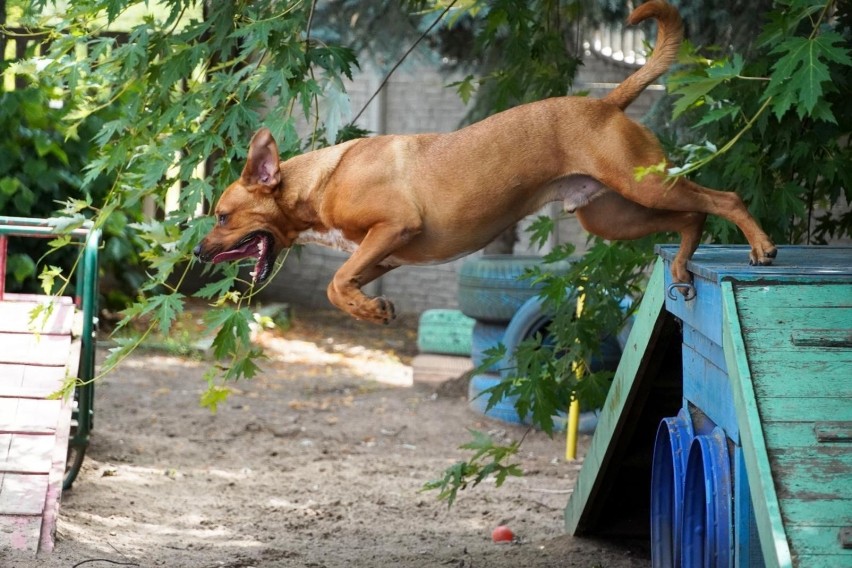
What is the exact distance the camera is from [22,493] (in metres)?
4.90

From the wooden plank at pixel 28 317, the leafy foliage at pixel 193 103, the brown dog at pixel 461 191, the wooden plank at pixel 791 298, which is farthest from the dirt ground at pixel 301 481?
the wooden plank at pixel 791 298

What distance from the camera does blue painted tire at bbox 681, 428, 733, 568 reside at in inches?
145

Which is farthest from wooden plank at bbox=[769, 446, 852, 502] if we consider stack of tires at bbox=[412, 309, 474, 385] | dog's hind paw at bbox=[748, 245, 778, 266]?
stack of tires at bbox=[412, 309, 474, 385]

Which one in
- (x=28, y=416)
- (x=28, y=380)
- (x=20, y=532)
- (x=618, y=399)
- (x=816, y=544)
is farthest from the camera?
(x=28, y=380)

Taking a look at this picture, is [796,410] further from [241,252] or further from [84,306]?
[84,306]

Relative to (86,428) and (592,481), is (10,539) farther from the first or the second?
(592,481)

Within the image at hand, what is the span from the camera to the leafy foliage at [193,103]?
4.25 metres

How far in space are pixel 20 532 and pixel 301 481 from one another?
2.86 metres

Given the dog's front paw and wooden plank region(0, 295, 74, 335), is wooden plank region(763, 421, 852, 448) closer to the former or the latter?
the dog's front paw

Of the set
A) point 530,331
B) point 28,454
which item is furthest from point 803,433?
point 530,331

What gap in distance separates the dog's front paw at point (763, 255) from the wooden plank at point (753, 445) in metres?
0.50

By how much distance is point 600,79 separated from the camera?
12258 millimetres

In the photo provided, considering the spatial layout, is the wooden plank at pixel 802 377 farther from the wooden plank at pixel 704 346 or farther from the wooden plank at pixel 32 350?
the wooden plank at pixel 32 350

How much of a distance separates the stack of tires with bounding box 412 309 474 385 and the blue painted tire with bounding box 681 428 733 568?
6304 mm
